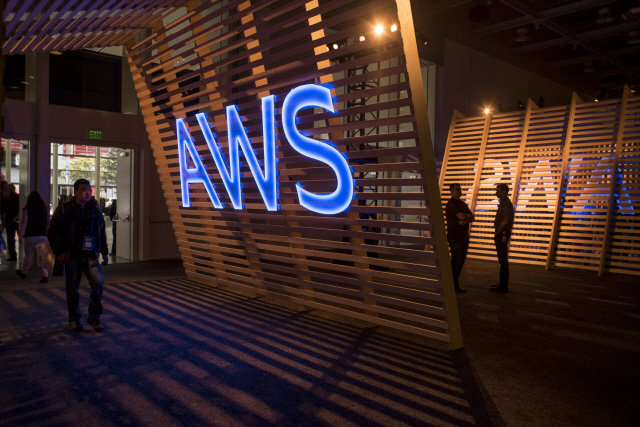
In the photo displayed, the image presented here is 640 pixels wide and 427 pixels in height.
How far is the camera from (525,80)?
1933 centimetres

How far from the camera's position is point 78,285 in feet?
18.0

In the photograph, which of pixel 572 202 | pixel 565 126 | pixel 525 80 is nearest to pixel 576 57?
pixel 525 80

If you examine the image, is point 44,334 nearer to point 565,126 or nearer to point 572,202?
point 572,202

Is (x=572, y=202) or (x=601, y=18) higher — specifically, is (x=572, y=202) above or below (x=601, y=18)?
below

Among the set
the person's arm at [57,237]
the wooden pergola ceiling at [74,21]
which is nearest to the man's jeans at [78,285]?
the person's arm at [57,237]

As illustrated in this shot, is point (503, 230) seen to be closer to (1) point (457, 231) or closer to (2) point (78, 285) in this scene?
(1) point (457, 231)

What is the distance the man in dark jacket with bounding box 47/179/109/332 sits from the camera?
17.8 feet

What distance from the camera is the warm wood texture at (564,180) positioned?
34.9 feet

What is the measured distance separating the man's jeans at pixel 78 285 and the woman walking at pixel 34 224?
336 cm

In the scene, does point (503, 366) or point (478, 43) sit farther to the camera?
point (478, 43)

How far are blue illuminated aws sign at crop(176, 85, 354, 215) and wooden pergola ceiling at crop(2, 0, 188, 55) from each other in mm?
1588

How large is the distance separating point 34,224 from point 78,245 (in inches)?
145

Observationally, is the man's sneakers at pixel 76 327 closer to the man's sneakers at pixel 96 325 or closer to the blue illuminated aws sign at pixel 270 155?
the man's sneakers at pixel 96 325

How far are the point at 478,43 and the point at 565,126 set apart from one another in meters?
6.45
